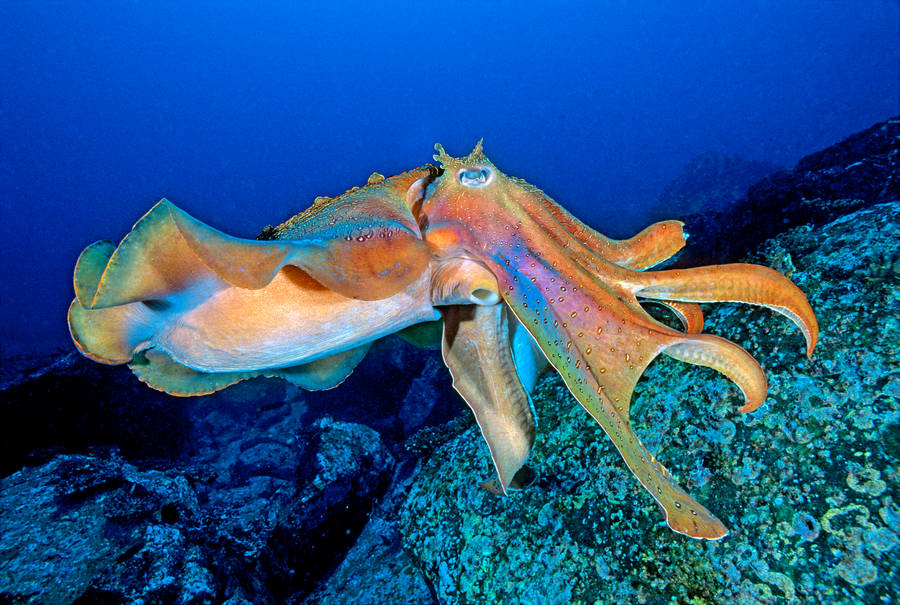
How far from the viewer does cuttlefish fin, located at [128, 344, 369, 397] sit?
2040 mm

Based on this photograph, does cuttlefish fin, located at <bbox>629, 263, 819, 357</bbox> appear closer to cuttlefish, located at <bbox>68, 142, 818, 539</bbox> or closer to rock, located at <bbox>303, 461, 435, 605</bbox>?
cuttlefish, located at <bbox>68, 142, 818, 539</bbox>

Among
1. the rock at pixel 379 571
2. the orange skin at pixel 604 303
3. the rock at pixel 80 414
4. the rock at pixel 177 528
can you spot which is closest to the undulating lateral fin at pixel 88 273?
the orange skin at pixel 604 303

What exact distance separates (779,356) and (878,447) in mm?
497

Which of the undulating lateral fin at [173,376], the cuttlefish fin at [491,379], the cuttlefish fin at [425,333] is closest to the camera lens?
the cuttlefish fin at [491,379]

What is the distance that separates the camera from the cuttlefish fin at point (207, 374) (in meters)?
2.04

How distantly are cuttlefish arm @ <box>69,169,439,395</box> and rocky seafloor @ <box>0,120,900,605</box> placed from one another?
4.04 ft

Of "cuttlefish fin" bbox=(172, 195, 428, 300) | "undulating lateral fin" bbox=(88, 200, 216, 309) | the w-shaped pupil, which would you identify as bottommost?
"undulating lateral fin" bbox=(88, 200, 216, 309)

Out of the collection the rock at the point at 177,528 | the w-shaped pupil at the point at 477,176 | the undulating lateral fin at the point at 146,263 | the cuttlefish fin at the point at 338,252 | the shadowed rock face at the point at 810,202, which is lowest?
the rock at the point at 177,528

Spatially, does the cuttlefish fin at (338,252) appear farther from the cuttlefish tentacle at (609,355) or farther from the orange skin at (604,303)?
the cuttlefish tentacle at (609,355)

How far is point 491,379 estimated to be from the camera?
1910mm

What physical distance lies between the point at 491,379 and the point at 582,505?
2.86 feet

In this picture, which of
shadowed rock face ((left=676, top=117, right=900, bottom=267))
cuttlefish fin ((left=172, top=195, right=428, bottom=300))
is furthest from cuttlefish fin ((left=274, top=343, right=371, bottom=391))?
shadowed rock face ((left=676, top=117, right=900, bottom=267))

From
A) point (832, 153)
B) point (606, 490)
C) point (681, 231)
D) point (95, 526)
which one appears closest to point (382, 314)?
point (681, 231)

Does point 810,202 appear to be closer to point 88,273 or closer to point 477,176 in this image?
point 477,176
